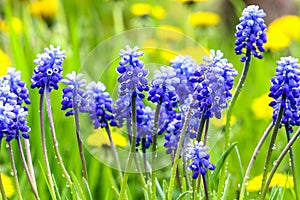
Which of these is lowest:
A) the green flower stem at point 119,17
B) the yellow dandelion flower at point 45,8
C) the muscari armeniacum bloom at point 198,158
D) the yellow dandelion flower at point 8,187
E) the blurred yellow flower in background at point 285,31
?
the muscari armeniacum bloom at point 198,158

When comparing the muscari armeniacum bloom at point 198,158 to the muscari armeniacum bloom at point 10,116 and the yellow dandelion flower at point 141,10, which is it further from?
the yellow dandelion flower at point 141,10

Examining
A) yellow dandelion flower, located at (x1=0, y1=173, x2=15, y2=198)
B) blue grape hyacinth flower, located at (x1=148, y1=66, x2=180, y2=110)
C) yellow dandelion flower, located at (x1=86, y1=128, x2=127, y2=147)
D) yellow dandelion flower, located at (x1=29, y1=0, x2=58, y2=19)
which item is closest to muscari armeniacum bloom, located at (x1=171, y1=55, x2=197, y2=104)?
blue grape hyacinth flower, located at (x1=148, y1=66, x2=180, y2=110)

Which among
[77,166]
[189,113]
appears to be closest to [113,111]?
[189,113]

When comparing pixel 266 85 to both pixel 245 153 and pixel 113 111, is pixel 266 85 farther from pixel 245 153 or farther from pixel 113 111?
pixel 113 111

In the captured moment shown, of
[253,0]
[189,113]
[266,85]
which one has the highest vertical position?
[253,0]

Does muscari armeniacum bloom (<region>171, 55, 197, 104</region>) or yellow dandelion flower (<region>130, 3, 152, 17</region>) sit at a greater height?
yellow dandelion flower (<region>130, 3, 152, 17</region>)

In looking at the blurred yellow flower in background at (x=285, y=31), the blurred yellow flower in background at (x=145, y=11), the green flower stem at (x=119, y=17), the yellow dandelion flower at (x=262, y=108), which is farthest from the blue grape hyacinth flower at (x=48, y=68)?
the blurred yellow flower in background at (x=145, y=11)

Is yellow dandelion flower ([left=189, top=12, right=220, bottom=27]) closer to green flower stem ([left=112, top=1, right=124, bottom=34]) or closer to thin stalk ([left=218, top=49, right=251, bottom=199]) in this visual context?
green flower stem ([left=112, top=1, right=124, bottom=34])
